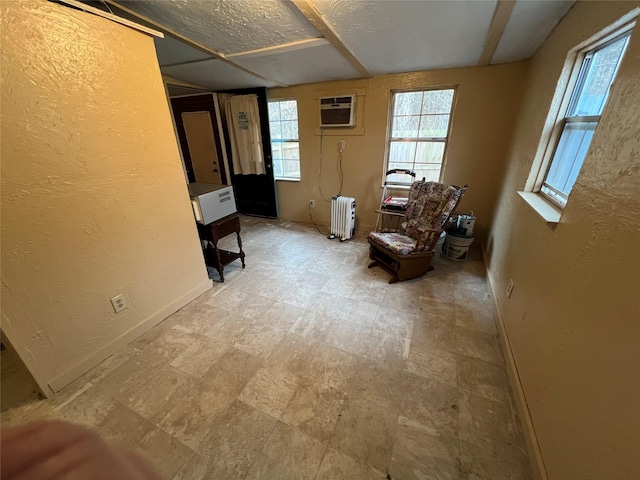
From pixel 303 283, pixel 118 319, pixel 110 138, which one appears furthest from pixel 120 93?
pixel 303 283

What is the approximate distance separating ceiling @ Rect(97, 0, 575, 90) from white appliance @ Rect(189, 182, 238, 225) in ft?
3.93

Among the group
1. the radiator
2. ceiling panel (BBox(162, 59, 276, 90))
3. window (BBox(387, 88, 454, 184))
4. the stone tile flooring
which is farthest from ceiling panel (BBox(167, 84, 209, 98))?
the stone tile flooring

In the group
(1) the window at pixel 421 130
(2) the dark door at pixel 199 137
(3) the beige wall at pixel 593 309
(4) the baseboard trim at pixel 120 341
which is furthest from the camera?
(2) the dark door at pixel 199 137

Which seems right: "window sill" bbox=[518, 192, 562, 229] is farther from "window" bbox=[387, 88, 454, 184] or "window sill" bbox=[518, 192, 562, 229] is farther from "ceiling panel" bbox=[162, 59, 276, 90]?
"ceiling panel" bbox=[162, 59, 276, 90]

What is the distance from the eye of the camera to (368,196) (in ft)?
11.2

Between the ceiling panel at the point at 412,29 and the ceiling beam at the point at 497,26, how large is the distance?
1.4 inches

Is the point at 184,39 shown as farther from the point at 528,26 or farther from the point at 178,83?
the point at 528,26

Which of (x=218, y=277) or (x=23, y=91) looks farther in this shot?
(x=218, y=277)

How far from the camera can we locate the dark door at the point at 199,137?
373cm

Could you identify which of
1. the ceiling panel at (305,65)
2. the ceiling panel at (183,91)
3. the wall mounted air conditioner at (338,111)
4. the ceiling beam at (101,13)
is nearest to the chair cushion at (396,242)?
the wall mounted air conditioner at (338,111)

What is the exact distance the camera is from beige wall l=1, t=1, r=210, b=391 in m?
1.11

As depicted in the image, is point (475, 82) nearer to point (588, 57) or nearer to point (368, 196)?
point (588, 57)

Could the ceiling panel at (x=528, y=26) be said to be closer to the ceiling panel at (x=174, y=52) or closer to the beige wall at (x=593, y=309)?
the beige wall at (x=593, y=309)

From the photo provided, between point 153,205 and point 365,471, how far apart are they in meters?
1.99
